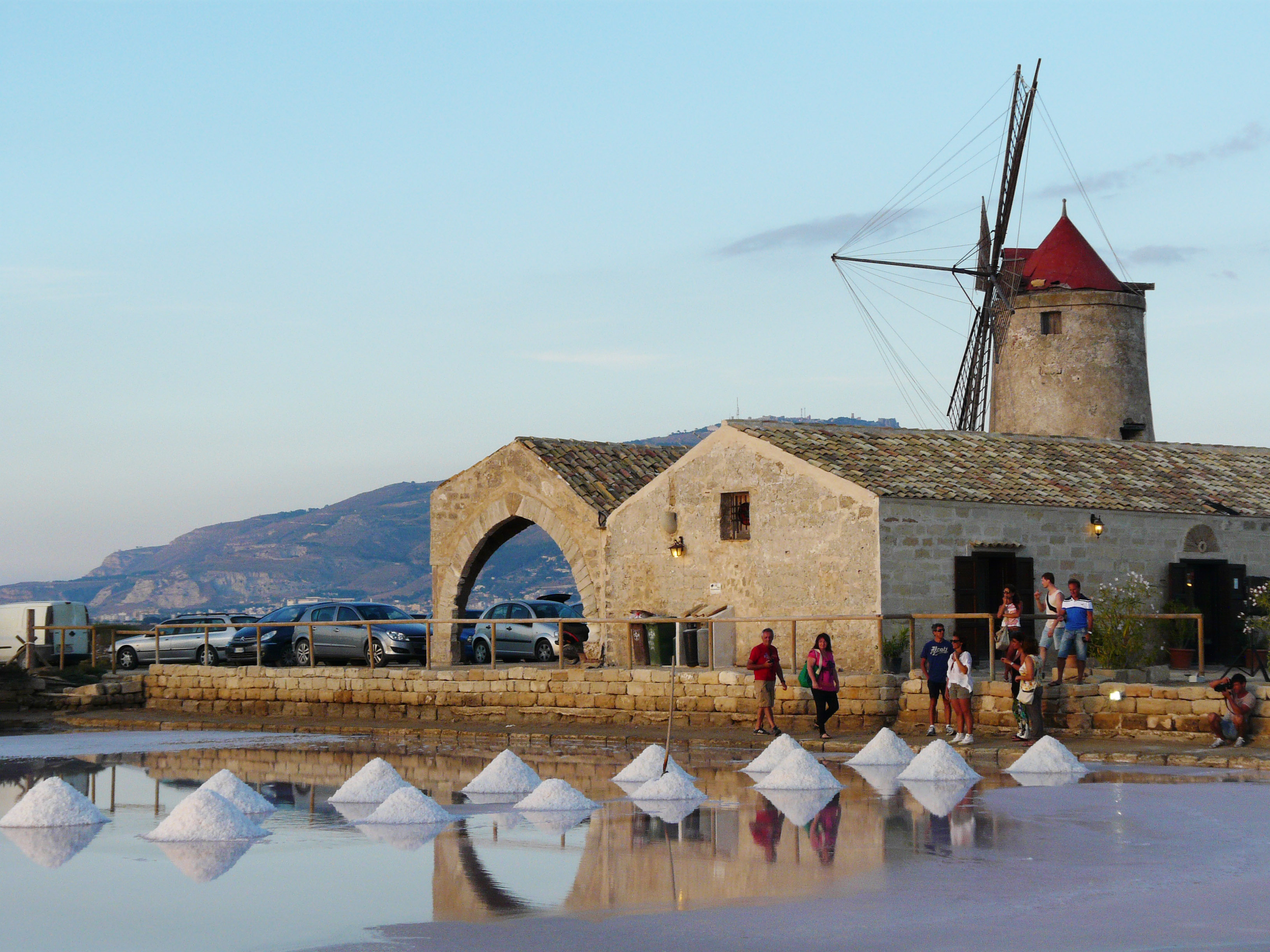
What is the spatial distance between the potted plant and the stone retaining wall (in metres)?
4.16

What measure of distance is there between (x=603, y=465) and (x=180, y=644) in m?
10.7

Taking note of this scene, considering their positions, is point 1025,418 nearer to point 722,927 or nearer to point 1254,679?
point 1254,679

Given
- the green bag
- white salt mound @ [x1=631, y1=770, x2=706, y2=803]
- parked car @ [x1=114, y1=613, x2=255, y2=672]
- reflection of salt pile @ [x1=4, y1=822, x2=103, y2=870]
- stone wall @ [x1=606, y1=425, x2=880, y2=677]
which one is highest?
stone wall @ [x1=606, y1=425, x2=880, y2=677]

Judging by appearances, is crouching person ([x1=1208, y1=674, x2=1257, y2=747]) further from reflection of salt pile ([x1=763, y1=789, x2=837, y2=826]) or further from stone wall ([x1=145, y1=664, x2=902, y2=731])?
reflection of salt pile ([x1=763, y1=789, x2=837, y2=826])

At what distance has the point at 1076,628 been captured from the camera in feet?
67.5

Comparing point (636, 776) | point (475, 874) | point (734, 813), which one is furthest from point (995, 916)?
point (636, 776)

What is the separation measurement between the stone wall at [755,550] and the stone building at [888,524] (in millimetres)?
30

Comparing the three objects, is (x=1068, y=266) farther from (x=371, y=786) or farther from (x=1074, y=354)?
(x=371, y=786)

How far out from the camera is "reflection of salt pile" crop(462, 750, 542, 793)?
15336 millimetres

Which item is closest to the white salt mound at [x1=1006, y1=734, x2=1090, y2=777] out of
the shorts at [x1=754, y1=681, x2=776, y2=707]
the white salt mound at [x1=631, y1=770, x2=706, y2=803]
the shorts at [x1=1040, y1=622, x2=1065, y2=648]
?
the white salt mound at [x1=631, y1=770, x2=706, y2=803]

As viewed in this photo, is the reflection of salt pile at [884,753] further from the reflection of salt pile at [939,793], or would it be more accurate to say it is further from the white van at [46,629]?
the white van at [46,629]

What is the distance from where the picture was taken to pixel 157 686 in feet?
101

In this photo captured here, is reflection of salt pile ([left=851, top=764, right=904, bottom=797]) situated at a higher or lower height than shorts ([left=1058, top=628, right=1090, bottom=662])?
lower

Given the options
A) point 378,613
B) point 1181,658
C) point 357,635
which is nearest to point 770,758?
point 1181,658
